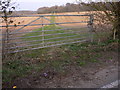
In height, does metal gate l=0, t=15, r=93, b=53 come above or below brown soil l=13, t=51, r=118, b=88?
above

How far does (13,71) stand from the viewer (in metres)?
4.16

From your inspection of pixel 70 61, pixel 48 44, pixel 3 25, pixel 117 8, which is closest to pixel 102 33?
pixel 117 8

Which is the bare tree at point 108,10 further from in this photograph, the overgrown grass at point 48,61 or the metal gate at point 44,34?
the overgrown grass at point 48,61

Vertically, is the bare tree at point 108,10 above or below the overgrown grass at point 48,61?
above

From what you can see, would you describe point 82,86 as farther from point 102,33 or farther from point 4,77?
point 102,33

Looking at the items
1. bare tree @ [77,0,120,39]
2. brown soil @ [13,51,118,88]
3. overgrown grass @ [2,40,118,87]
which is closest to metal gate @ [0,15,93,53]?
overgrown grass @ [2,40,118,87]

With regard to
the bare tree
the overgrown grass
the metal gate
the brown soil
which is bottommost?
the brown soil

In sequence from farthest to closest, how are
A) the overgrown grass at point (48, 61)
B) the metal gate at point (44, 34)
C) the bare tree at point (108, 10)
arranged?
the bare tree at point (108, 10)
the metal gate at point (44, 34)
the overgrown grass at point (48, 61)

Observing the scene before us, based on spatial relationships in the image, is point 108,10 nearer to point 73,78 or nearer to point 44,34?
point 44,34

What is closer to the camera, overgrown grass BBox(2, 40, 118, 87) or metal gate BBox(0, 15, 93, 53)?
overgrown grass BBox(2, 40, 118, 87)

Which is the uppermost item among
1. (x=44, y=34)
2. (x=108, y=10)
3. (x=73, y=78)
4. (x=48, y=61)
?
(x=108, y=10)

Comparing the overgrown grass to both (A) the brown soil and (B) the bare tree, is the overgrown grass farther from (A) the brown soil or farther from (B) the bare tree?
(B) the bare tree

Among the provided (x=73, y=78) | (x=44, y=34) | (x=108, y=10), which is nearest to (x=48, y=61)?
(x=73, y=78)

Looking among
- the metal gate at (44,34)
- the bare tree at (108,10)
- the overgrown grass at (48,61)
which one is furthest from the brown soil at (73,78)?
the bare tree at (108,10)
